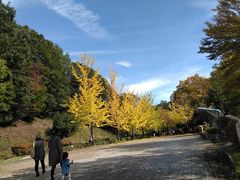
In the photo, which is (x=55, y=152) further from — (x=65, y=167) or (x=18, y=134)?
(x=18, y=134)

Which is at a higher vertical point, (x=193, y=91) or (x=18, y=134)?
(x=193, y=91)

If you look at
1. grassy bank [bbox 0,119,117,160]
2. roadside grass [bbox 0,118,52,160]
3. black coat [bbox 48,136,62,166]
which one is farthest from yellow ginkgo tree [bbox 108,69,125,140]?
black coat [bbox 48,136,62,166]

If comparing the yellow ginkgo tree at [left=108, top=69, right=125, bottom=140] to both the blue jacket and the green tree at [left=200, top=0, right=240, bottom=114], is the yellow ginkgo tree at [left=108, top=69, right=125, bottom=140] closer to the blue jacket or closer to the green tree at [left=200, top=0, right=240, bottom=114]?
the green tree at [left=200, top=0, right=240, bottom=114]

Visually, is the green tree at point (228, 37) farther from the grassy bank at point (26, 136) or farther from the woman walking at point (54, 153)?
the grassy bank at point (26, 136)

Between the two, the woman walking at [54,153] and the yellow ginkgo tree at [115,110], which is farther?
the yellow ginkgo tree at [115,110]

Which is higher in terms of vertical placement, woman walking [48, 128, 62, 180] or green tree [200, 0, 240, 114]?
green tree [200, 0, 240, 114]

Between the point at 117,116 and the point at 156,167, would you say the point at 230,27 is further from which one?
the point at 117,116

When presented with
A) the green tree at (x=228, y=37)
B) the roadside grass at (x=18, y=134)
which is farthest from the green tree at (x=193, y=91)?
the green tree at (x=228, y=37)

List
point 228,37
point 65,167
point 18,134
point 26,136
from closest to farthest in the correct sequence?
point 65,167 < point 228,37 < point 18,134 < point 26,136

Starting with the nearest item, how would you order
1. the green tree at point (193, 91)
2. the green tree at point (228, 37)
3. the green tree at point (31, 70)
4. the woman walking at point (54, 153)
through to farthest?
the woman walking at point (54, 153), the green tree at point (228, 37), the green tree at point (31, 70), the green tree at point (193, 91)

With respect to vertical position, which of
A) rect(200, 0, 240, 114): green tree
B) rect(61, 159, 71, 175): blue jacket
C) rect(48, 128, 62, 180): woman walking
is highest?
rect(200, 0, 240, 114): green tree

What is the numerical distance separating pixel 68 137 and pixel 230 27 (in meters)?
31.9

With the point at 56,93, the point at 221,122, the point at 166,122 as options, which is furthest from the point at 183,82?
the point at 221,122

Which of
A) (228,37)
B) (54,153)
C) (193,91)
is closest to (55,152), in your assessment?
(54,153)
